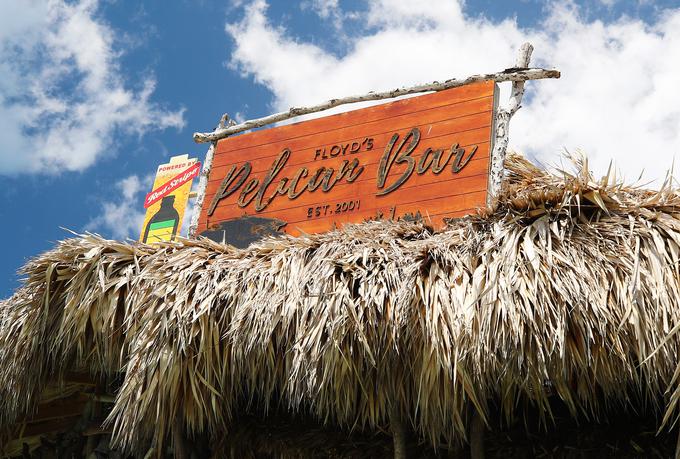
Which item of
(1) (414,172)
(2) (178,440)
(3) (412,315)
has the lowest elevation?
(2) (178,440)

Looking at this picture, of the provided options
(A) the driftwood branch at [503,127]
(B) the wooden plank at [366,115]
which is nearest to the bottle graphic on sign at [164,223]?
(B) the wooden plank at [366,115]

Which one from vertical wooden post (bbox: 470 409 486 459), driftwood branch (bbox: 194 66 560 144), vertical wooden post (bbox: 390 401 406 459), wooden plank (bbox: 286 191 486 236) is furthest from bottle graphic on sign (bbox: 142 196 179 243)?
vertical wooden post (bbox: 470 409 486 459)

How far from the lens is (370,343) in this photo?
13.3 feet

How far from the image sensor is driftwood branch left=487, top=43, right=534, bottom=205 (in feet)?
16.4

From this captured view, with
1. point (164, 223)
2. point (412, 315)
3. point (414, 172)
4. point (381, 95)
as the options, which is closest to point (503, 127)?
point (414, 172)

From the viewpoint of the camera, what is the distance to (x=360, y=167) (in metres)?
5.63

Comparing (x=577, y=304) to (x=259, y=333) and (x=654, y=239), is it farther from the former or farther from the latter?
(x=259, y=333)

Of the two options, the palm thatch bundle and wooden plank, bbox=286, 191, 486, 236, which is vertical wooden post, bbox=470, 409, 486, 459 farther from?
wooden plank, bbox=286, 191, 486, 236

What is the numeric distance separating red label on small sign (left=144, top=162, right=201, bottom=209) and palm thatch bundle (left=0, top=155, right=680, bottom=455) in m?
4.32

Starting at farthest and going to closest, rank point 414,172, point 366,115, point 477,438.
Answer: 1. point 366,115
2. point 414,172
3. point 477,438

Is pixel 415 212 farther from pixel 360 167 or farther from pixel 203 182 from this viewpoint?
pixel 203 182

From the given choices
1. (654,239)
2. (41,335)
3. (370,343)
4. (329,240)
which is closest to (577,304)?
(654,239)

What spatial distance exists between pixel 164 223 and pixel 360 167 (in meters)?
4.35

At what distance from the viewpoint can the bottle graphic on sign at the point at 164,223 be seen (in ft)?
30.1
